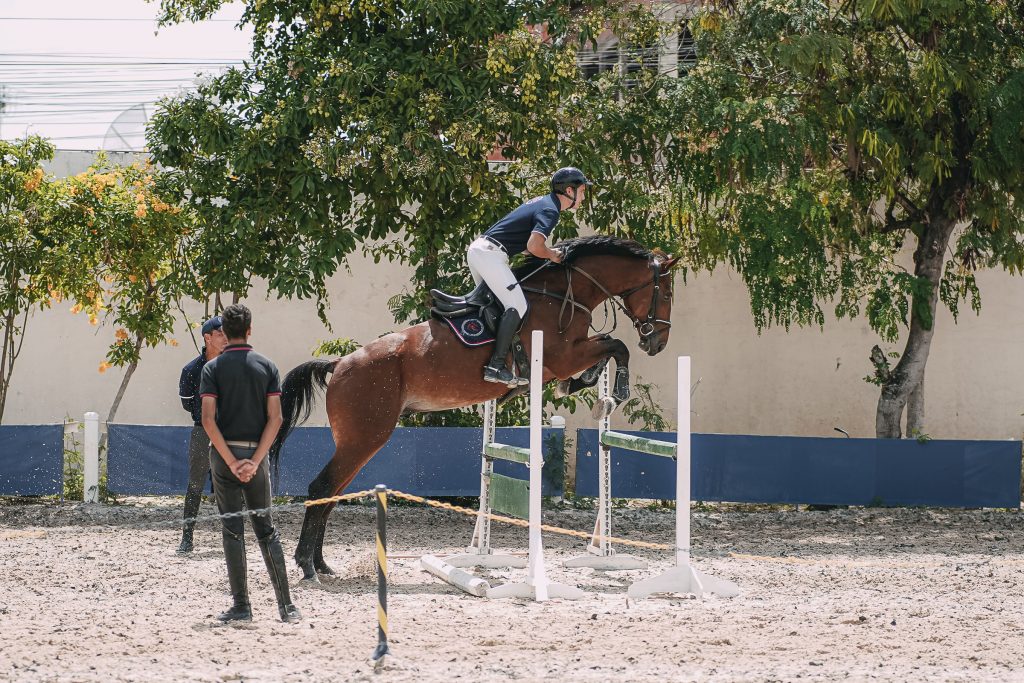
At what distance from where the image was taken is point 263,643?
5473mm

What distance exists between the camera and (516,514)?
7.59m

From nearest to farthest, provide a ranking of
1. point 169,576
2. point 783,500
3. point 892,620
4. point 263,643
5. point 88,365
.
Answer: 1. point 263,643
2. point 892,620
3. point 169,576
4. point 783,500
5. point 88,365

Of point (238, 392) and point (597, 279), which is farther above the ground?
point (597, 279)

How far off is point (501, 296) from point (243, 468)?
2.40 meters

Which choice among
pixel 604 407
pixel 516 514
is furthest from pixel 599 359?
pixel 516 514

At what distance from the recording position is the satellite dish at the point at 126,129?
53.8ft

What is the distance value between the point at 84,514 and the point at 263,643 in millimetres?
6408

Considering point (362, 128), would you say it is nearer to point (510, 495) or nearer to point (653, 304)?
point (653, 304)

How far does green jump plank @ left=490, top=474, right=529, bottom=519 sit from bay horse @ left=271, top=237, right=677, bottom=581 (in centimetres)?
59

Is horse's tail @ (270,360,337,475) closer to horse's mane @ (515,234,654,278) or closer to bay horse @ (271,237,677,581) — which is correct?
bay horse @ (271,237,677,581)

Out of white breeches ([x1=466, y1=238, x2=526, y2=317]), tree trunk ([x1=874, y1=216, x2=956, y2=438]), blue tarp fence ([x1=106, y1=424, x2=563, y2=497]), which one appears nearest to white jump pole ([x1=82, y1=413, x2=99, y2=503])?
blue tarp fence ([x1=106, y1=424, x2=563, y2=497])

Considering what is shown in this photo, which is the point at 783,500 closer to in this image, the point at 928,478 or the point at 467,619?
the point at 928,478

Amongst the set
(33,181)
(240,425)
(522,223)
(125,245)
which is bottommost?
(240,425)

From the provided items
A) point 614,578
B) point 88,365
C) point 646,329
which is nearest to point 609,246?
point 646,329
